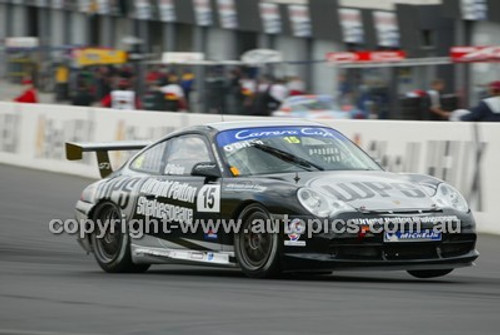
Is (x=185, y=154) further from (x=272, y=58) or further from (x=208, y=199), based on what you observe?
(x=272, y=58)

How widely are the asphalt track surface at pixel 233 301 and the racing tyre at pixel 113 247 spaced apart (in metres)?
0.15

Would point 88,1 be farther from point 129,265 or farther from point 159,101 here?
point 129,265

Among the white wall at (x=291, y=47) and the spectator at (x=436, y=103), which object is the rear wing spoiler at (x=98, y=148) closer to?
the spectator at (x=436, y=103)

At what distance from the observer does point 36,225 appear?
16.5 metres

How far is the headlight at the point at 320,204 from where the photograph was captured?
9656 mm

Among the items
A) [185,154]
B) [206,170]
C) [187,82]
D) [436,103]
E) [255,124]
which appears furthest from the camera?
[187,82]

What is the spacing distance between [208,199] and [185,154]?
→ 82cm

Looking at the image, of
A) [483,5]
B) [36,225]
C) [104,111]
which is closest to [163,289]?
[36,225]

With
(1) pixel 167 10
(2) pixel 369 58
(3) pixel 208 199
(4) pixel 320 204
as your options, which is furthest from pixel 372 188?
(1) pixel 167 10

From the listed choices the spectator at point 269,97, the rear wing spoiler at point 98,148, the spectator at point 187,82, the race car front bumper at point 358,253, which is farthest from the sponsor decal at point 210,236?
the spectator at point 187,82

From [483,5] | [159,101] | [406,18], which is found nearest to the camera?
[159,101]

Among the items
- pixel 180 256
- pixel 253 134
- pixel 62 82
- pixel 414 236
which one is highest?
pixel 253 134

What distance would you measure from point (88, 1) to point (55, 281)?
41.6 metres

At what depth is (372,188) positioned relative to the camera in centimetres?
995
